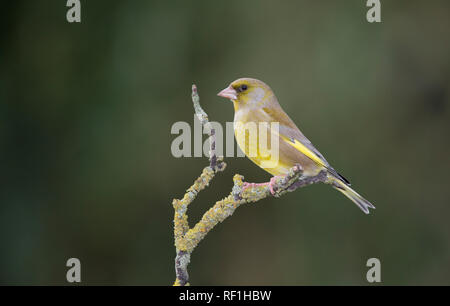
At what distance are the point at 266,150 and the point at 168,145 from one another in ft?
7.19

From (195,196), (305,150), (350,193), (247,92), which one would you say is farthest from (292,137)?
(195,196)

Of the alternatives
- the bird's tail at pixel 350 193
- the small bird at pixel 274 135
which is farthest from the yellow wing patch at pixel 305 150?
the bird's tail at pixel 350 193

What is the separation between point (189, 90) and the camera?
5.28 metres

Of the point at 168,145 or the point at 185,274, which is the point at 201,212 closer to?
the point at 168,145

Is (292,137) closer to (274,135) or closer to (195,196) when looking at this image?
(274,135)

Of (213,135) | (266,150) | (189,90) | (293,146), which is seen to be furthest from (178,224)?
(189,90)

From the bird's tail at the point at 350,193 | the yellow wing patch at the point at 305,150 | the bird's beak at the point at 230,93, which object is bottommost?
the bird's tail at the point at 350,193

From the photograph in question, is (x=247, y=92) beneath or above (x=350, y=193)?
above

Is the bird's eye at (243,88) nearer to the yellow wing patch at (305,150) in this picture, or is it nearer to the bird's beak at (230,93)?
the bird's beak at (230,93)

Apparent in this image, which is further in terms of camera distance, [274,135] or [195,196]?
[274,135]

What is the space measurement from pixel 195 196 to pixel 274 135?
1.01 m

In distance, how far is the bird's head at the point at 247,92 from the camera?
3406 mm

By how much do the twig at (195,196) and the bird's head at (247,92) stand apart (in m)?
0.81

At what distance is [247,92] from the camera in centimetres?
342
